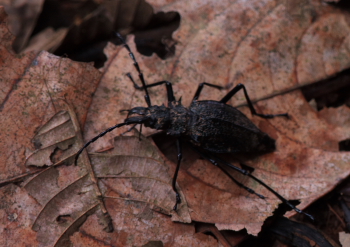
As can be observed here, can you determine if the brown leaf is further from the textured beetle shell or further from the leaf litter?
the textured beetle shell

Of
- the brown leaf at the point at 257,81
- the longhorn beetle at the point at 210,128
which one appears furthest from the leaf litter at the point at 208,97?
the longhorn beetle at the point at 210,128

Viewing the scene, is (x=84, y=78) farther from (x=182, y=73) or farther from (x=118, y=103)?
(x=182, y=73)

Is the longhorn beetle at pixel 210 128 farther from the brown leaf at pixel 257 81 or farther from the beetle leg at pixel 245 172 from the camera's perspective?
the brown leaf at pixel 257 81

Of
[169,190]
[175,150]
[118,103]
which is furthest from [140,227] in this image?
[118,103]

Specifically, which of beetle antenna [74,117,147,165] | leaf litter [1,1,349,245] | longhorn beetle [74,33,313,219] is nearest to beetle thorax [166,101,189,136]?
longhorn beetle [74,33,313,219]

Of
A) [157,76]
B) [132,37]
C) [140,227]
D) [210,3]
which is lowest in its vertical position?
[140,227]

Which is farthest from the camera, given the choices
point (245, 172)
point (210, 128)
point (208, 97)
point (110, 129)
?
point (208, 97)

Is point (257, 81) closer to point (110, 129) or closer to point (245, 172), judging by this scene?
point (245, 172)

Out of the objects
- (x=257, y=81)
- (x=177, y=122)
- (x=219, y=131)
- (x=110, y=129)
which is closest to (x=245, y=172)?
(x=219, y=131)
